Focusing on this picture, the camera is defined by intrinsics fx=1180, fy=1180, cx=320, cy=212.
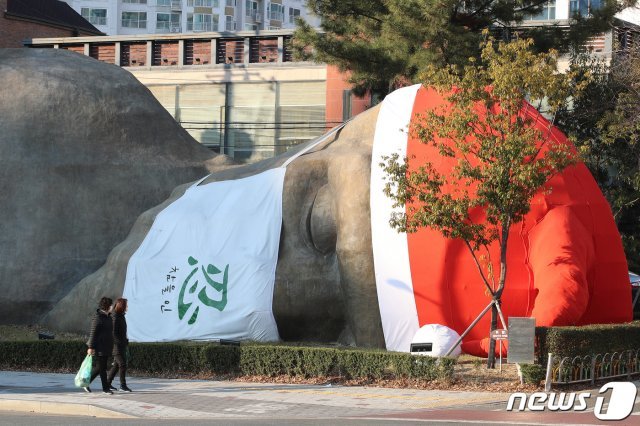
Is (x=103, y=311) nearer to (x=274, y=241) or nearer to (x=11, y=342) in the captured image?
(x=11, y=342)

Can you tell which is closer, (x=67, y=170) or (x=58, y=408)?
(x=58, y=408)

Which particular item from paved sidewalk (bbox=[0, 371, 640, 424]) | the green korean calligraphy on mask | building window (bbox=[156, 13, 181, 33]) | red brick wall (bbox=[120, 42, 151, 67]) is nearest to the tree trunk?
paved sidewalk (bbox=[0, 371, 640, 424])

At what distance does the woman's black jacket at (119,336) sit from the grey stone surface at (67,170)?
31.9ft

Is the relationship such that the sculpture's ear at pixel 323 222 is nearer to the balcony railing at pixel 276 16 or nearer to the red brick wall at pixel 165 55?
the red brick wall at pixel 165 55

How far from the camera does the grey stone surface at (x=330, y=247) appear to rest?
23203 millimetres

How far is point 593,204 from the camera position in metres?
22.9

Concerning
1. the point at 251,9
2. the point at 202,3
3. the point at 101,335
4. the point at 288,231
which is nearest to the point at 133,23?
the point at 202,3

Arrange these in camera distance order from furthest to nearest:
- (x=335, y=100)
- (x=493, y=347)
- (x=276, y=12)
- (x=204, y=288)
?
1. (x=276, y=12)
2. (x=335, y=100)
3. (x=204, y=288)
4. (x=493, y=347)

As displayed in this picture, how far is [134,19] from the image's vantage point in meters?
102

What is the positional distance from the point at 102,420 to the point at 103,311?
3.96m

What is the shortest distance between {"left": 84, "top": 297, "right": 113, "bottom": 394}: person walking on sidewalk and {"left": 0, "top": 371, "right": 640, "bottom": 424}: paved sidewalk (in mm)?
351

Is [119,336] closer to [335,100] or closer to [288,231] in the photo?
[288,231]

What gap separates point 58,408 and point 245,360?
4.57 m

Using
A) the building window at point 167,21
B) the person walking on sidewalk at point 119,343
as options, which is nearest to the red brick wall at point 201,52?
the person walking on sidewalk at point 119,343
